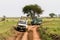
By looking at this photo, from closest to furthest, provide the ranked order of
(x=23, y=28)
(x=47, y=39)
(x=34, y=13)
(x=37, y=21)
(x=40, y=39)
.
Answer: (x=47, y=39) < (x=40, y=39) < (x=23, y=28) < (x=37, y=21) < (x=34, y=13)

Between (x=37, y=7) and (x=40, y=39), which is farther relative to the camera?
(x=37, y=7)

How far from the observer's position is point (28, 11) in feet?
387

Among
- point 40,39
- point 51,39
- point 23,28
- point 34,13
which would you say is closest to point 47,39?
point 51,39

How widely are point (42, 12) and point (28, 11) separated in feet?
23.5

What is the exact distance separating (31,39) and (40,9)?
293ft

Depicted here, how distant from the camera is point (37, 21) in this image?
64688mm

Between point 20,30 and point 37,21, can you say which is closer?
point 20,30

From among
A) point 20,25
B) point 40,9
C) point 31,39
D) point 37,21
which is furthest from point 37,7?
point 31,39

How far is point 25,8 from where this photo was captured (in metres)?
119

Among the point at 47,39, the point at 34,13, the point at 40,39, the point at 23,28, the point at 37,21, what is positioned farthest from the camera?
the point at 34,13

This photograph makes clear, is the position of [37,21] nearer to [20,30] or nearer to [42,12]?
[20,30]

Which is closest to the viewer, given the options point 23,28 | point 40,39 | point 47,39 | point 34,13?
point 47,39

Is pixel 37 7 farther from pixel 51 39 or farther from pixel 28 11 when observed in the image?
pixel 51 39

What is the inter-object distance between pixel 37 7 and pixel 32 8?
345 cm
